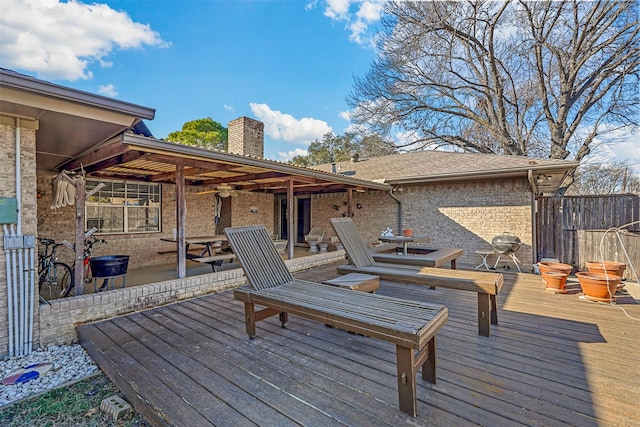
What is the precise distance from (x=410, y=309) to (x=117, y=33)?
8617 mm

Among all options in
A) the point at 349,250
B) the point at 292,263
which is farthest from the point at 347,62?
the point at 349,250

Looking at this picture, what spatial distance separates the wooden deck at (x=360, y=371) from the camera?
6.44ft

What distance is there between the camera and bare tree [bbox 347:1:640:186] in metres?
12.2

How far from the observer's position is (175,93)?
14117 mm

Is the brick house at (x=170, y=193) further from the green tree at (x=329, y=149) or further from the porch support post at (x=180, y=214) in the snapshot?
the green tree at (x=329, y=149)

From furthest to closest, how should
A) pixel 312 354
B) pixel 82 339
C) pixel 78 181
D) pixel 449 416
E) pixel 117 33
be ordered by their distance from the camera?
pixel 117 33
pixel 78 181
pixel 82 339
pixel 312 354
pixel 449 416

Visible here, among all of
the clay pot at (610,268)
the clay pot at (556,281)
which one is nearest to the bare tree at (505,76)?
the clay pot at (610,268)

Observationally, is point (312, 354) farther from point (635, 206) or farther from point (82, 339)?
point (635, 206)

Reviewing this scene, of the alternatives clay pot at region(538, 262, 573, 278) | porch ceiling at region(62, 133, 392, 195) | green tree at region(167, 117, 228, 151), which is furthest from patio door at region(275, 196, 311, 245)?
green tree at region(167, 117, 228, 151)

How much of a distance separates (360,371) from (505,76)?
17605mm

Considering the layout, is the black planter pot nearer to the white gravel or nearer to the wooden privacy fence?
the white gravel

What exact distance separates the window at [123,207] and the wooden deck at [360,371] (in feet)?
12.9

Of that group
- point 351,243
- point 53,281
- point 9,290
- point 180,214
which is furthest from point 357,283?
point 53,281

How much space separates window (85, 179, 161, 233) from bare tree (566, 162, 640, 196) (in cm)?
1838
